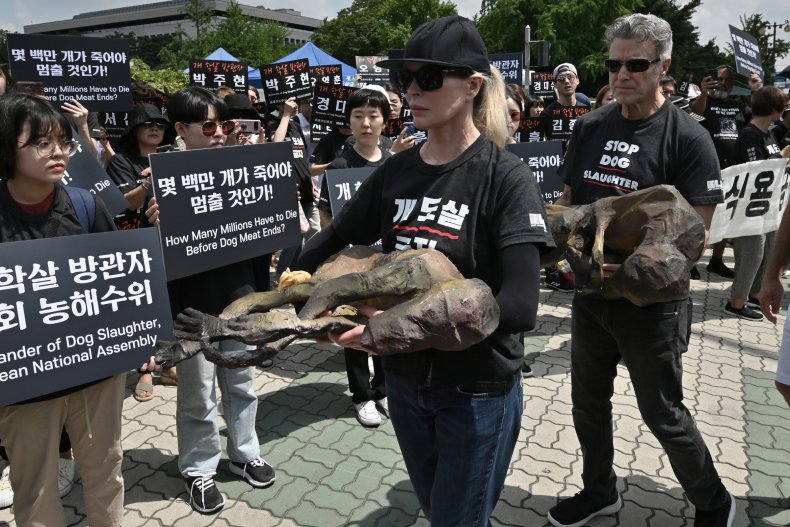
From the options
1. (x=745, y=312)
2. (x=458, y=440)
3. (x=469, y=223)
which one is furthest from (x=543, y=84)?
(x=458, y=440)

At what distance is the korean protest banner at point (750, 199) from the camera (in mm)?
5805

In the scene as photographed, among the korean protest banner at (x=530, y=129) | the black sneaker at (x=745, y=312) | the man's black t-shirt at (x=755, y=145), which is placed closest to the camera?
the black sneaker at (x=745, y=312)

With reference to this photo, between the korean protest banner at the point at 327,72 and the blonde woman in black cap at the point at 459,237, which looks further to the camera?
the korean protest banner at the point at 327,72

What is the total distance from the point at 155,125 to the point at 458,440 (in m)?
3.54

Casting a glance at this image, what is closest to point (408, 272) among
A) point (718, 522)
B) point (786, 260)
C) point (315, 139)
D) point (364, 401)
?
point (786, 260)

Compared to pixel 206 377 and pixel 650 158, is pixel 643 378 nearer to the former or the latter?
pixel 650 158

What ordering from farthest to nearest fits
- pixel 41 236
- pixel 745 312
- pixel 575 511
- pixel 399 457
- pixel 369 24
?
1. pixel 369 24
2. pixel 745 312
3. pixel 399 457
4. pixel 575 511
5. pixel 41 236

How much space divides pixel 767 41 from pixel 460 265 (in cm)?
4468

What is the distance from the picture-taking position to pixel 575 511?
3020 mm

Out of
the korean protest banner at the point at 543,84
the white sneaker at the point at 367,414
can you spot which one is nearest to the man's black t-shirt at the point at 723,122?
the korean protest banner at the point at 543,84

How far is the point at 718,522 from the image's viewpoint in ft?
9.05

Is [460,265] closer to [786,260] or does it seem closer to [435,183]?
[435,183]

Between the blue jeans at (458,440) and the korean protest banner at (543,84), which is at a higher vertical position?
the korean protest banner at (543,84)

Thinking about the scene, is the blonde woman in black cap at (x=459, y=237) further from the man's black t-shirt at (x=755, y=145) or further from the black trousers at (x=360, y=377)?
the man's black t-shirt at (x=755, y=145)
